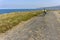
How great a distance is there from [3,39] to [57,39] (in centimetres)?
396

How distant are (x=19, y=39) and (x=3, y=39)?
4.14 ft

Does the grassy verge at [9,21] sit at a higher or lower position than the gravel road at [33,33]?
lower

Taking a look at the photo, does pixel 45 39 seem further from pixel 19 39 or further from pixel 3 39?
pixel 3 39

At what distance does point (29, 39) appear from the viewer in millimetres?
13531

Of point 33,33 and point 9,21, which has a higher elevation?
point 33,33

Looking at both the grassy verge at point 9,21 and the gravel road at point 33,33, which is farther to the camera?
the grassy verge at point 9,21

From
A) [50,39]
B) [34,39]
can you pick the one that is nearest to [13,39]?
[34,39]

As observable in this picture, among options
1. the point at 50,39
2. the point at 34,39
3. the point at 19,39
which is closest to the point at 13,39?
the point at 19,39

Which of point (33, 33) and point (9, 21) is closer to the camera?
point (33, 33)

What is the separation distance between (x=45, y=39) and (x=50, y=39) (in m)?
0.38

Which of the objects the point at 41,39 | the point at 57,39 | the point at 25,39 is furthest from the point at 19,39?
the point at 57,39

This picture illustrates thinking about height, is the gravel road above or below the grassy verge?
above

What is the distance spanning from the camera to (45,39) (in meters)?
13.4

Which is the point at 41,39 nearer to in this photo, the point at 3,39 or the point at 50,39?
the point at 50,39
